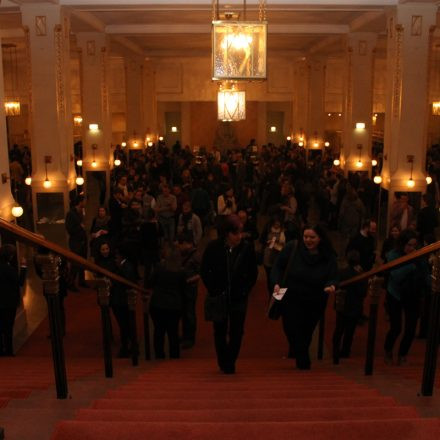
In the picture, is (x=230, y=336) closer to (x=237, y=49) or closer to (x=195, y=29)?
(x=237, y=49)

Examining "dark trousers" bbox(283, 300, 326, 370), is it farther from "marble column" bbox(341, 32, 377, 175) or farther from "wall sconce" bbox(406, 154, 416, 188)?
"marble column" bbox(341, 32, 377, 175)

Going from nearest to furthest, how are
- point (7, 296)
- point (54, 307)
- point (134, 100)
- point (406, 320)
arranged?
point (54, 307) → point (406, 320) → point (7, 296) → point (134, 100)

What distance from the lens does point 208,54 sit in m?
26.6

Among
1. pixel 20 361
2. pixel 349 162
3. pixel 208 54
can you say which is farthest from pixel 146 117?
pixel 20 361

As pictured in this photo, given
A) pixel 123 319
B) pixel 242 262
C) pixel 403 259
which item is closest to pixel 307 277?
pixel 242 262

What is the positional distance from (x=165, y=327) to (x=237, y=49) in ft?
11.0

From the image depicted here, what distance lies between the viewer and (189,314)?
294 inches

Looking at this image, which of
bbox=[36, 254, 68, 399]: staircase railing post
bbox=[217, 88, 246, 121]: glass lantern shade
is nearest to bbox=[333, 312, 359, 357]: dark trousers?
bbox=[36, 254, 68, 399]: staircase railing post

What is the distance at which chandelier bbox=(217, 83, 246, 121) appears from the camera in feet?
36.7

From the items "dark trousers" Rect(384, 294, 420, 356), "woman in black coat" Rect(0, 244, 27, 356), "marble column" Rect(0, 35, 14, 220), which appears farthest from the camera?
"marble column" Rect(0, 35, 14, 220)

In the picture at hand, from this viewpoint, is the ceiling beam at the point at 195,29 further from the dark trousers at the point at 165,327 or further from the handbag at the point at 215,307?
the handbag at the point at 215,307

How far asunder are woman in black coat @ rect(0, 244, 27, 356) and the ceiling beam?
12.0 metres

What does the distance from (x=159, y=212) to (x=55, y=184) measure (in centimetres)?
241

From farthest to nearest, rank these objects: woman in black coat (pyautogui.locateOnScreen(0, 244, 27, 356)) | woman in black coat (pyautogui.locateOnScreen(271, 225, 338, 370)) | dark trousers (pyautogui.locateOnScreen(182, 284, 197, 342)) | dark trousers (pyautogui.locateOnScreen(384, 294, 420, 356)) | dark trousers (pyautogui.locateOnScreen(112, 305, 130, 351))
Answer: dark trousers (pyautogui.locateOnScreen(182, 284, 197, 342)) → dark trousers (pyautogui.locateOnScreen(112, 305, 130, 351)) → woman in black coat (pyautogui.locateOnScreen(0, 244, 27, 356)) → dark trousers (pyautogui.locateOnScreen(384, 294, 420, 356)) → woman in black coat (pyautogui.locateOnScreen(271, 225, 338, 370))
